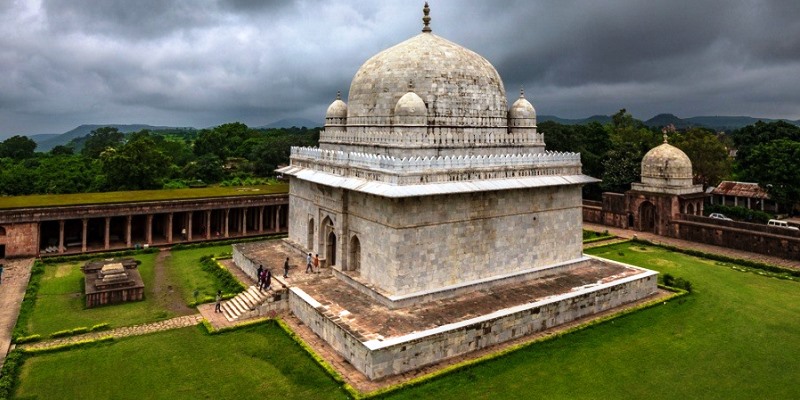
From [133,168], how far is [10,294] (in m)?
21.0

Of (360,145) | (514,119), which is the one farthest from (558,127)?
(360,145)

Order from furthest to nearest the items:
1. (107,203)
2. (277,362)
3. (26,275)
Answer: (107,203), (26,275), (277,362)

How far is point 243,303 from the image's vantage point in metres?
18.4

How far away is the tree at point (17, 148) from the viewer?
226 ft

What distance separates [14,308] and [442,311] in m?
15.4

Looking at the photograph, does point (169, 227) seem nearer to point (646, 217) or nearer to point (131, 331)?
point (131, 331)

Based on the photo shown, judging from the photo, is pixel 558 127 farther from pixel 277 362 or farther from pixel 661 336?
pixel 277 362

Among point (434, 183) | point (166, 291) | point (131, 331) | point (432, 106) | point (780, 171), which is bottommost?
point (131, 331)

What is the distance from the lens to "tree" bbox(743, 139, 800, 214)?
35906 mm

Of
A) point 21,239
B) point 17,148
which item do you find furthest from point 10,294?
point 17,148

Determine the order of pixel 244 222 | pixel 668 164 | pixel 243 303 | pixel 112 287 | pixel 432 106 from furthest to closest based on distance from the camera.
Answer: pixel 668 164 → pixel 244 222 → pixel 432 106 → pixel 112 287 → pixel 243 303

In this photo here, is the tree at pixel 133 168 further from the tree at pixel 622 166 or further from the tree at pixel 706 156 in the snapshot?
the tree at pixel 706 156

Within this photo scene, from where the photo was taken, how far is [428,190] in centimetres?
1633

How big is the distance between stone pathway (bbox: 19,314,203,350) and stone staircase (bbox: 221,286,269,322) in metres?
0.98
